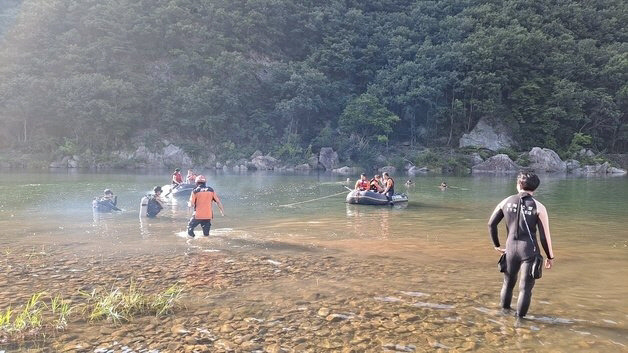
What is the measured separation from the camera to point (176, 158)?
53688mm

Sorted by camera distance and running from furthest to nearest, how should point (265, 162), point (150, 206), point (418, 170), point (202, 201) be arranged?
point (265, 162), point (418, 170), point (150, 206), point (202, 201)

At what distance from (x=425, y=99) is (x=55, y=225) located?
1913 inches

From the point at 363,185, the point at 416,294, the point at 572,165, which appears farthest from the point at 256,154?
the point at 416,294

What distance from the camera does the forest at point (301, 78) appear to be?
5459 cm

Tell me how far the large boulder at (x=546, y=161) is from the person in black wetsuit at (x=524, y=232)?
50696mm

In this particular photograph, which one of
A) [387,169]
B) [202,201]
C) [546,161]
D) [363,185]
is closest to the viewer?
[202,201]

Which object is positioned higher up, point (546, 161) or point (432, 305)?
point (546, 161)

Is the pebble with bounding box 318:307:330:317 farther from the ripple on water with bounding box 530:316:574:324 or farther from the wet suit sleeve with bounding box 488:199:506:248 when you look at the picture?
the ripple on water with bounding box 530:316:574:324

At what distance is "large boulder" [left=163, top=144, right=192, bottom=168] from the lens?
5347 cm

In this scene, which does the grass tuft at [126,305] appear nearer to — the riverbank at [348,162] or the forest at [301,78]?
the riverbank at [348,162]

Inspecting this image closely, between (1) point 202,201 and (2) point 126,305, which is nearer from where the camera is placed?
(2) point 126,305

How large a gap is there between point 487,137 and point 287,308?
57342mm

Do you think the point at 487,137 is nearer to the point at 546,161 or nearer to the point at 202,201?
the point at 546,161

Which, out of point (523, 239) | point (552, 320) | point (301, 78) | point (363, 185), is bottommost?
point (552, 320)
